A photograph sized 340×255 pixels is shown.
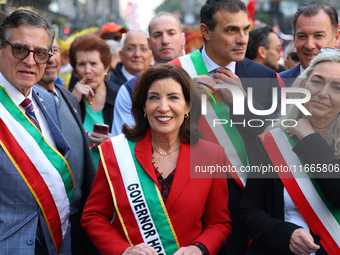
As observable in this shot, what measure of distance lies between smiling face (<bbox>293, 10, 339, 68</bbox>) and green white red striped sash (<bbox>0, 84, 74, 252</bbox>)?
2.43m

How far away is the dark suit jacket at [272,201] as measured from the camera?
2.76 metres

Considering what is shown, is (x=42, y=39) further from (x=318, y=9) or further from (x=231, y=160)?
(x=318, y=9)

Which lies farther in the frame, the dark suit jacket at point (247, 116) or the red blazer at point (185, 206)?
the dark suit jacket at point (247, 116)

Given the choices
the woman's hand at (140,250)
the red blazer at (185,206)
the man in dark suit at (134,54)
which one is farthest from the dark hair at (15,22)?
the man in dark suit at (134,54)

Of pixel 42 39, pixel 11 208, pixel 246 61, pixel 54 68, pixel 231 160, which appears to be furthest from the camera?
pixel 54 68

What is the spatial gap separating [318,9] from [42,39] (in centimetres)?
260

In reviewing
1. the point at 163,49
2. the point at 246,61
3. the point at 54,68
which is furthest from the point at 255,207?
the point at 163,49

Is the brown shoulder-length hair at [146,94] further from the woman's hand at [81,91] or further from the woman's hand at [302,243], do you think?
the woman's hand at [81,91]

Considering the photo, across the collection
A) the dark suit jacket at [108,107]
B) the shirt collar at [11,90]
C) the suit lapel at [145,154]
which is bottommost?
the suit lapel at [145,154]

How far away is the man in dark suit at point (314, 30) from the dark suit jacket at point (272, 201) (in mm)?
1518

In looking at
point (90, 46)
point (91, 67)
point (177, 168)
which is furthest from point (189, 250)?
point (90, 46)

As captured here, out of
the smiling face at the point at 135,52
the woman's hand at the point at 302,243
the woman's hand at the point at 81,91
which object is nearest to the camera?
the woman's hand at the point at 302,243

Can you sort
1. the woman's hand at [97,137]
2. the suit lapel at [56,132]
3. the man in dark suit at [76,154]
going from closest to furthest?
the suit lapel at [56,132], the man in dark suit at [76,154], the woman's hand at [97,137]

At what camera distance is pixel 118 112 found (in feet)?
14.3
